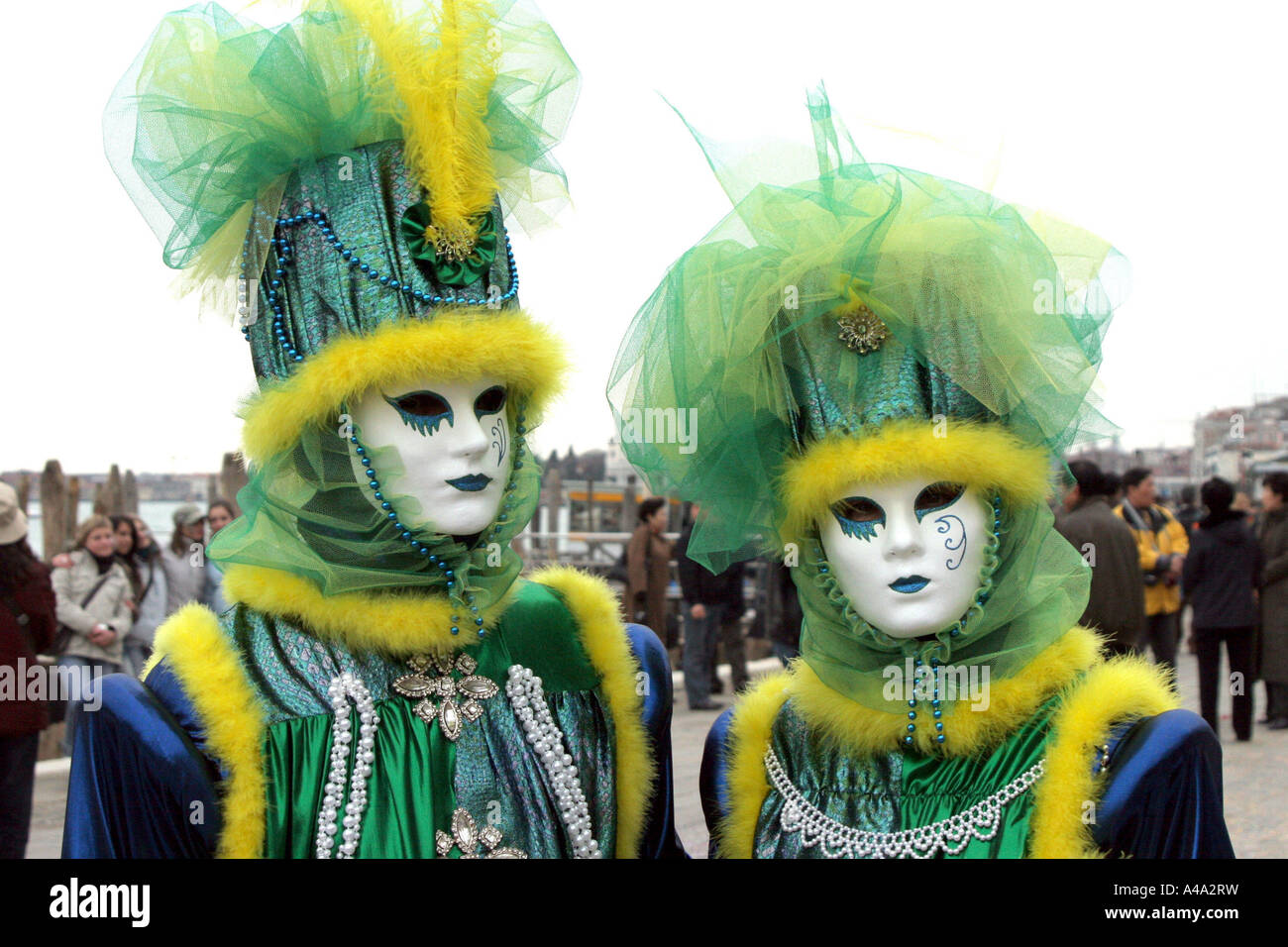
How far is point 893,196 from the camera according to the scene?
241 cm

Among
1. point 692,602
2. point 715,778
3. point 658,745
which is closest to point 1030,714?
point 715,778

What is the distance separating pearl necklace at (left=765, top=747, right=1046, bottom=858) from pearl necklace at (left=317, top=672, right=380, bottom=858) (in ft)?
2.78

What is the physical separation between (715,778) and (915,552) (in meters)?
0.68

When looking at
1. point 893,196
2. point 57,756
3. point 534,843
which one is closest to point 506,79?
point 893,196

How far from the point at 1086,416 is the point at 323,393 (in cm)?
149

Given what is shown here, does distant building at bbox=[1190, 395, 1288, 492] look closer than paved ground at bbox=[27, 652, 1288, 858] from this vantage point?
No

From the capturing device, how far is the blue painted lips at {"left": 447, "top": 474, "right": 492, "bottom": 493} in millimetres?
2490

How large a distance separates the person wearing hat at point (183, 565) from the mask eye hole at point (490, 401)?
15.8 ft

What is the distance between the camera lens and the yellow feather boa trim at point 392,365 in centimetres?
242

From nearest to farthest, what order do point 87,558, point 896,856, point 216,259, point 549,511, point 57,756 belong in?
1. point 896,856
2. point 216,259
3. point 87,558
4. point 57,756
5. point 549,511

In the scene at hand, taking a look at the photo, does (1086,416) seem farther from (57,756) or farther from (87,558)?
(57,756)

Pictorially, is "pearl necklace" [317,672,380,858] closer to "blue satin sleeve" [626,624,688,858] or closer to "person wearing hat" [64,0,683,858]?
"person wearing hat" [64,0,683,858]

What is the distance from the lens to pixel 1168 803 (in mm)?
2225

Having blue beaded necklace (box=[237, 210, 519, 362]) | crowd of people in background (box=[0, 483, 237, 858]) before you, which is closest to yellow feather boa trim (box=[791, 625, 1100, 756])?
blue beaded necklace (box=[237, 210, 519, 362])
